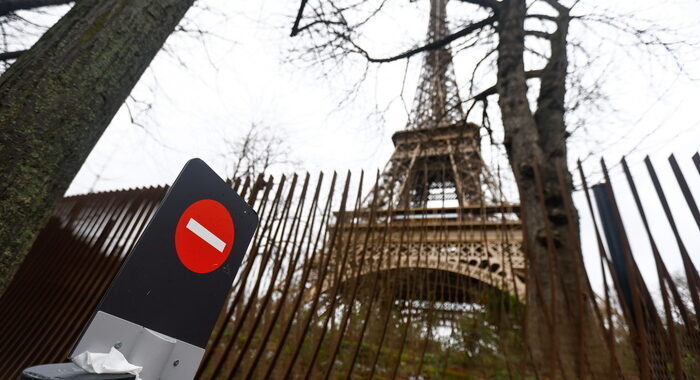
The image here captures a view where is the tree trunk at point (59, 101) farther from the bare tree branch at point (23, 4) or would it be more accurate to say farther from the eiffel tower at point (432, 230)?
the bare tree branch at point (23, 4)

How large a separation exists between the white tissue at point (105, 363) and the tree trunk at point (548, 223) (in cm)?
169

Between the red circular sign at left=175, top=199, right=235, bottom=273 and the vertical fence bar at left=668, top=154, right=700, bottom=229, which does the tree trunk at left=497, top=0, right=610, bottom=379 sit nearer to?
the vertical fence bar at left=668, top=154, right=700, bottom=229

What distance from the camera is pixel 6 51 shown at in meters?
3.83

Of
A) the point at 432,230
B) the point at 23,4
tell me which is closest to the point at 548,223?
the point at 432,230

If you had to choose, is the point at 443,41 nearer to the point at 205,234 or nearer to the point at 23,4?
the point at 205,234

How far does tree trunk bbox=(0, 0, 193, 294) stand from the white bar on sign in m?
0.76

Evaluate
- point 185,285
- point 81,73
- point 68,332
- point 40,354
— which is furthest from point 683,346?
point 40,354

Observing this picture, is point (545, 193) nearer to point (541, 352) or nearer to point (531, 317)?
point (531, 317)

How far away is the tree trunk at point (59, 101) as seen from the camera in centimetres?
103

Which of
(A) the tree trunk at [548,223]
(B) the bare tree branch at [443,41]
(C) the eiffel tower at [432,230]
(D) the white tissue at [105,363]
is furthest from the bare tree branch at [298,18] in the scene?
(D) the white tissue at [105,363]

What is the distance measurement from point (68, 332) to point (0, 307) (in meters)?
1.90

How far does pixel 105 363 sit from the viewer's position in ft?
1.63

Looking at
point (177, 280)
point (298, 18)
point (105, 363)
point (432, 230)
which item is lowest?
point (105, 363)

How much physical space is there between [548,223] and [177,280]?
75.9 inches
